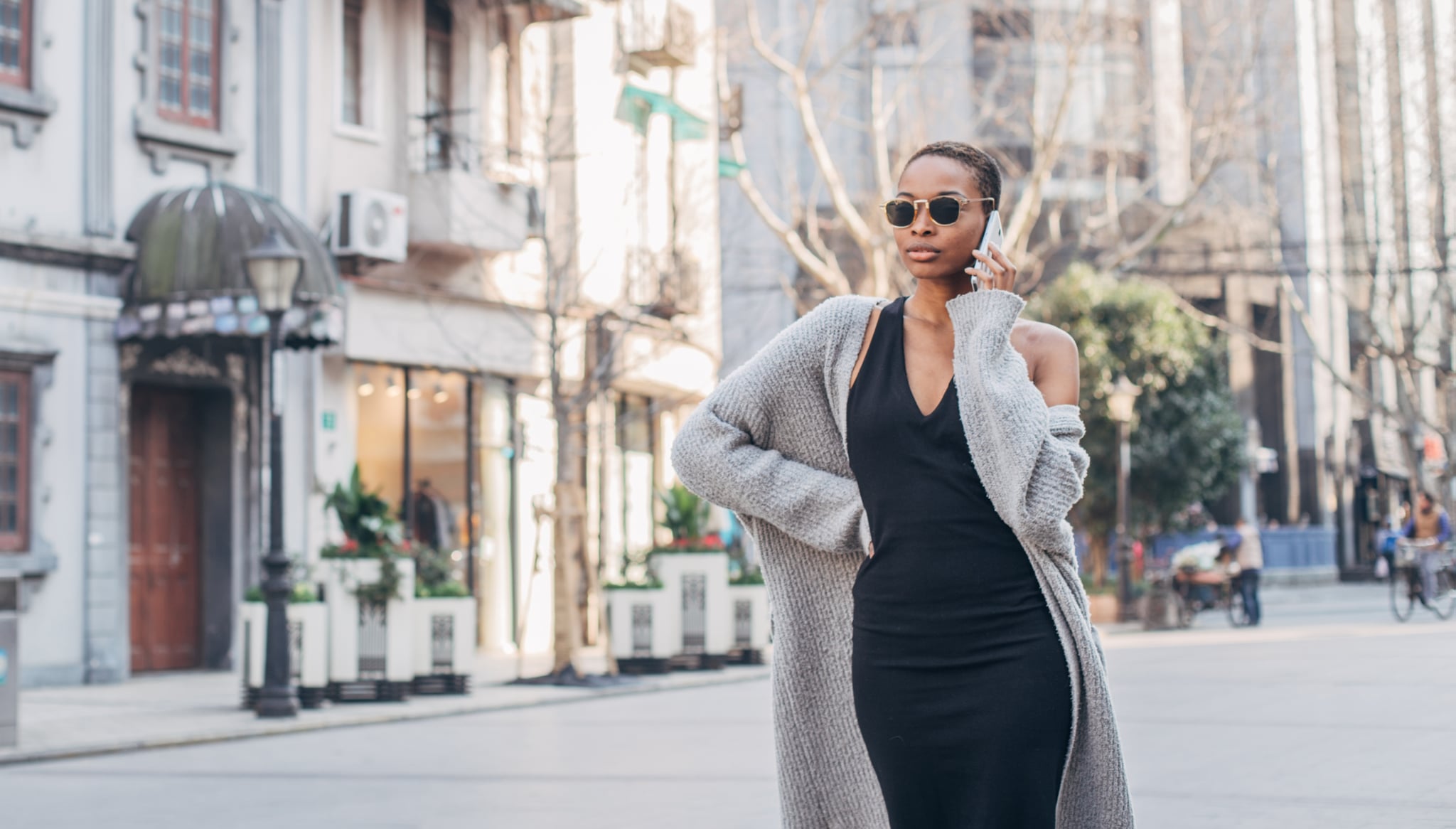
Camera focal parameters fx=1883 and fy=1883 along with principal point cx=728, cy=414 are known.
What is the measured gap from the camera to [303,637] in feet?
49.4

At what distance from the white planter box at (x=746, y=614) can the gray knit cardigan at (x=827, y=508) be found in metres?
16.0

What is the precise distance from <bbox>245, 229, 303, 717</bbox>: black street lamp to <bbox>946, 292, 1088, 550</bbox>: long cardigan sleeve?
1163 centimetres

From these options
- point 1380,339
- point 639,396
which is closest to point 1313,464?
point 1380,339

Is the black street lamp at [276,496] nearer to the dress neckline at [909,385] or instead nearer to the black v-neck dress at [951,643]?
the dress neckline at [909,385]

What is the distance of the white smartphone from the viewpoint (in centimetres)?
331

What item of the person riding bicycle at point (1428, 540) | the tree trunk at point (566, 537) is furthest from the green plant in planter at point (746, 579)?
the person riding bicycle at point (1428, 540)

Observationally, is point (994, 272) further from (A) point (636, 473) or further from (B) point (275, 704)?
(A) point (636, 473)

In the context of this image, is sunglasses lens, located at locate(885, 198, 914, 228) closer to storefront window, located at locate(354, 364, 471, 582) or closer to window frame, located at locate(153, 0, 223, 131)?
window frame, located at locate(153, 0, 223, 131)

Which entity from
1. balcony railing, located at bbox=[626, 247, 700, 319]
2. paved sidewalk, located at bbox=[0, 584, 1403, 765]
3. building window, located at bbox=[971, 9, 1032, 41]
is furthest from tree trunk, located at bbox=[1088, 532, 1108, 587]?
building window, located at bbox=[971, 9, 1032, 41]

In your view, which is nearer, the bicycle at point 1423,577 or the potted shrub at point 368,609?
the potted shrub at point 368,609

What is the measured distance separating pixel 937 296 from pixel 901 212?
0.18 meters

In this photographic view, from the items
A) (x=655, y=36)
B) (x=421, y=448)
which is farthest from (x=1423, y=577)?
(x=421, y=448)

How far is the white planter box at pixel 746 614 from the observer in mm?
19469

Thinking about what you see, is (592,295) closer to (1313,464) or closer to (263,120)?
(263,120)
